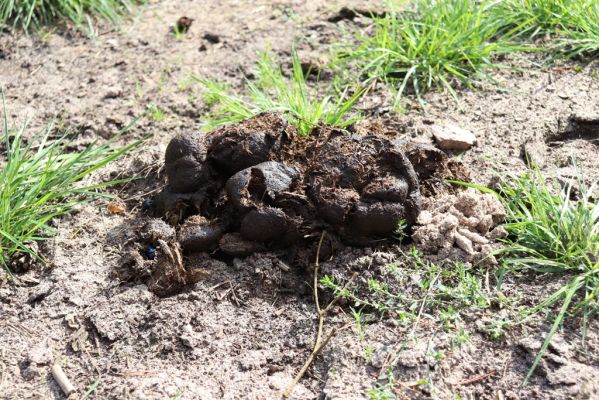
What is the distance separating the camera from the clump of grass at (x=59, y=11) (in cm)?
494

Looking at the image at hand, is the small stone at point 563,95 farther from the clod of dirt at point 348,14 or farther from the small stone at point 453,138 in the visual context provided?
the clod of dirt at point 348,14

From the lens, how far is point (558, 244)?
2883 millimetres

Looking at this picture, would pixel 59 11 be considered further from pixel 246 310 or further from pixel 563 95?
pixel 563 95

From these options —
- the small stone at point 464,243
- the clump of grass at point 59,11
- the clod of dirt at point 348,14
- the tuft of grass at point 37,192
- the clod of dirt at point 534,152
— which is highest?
the clump of grass at point 59,11

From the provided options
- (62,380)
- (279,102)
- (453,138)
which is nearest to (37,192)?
(62,380)

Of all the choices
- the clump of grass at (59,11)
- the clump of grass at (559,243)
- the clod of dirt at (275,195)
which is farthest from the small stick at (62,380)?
the clump of grass at (59,11)

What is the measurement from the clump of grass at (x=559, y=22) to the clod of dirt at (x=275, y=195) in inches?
62.1

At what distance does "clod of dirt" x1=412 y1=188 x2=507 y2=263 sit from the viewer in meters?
3.00

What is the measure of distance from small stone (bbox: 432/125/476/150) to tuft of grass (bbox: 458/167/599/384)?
506 millimetres

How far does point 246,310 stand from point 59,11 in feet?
10.6

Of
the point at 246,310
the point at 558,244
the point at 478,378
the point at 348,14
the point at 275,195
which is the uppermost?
the point at 348,14

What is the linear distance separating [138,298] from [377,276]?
1075 millimetres

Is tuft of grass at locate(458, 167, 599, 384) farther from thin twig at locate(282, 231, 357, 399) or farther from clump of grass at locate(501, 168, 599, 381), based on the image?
thin twig at locate(282, 231, 357, 399)

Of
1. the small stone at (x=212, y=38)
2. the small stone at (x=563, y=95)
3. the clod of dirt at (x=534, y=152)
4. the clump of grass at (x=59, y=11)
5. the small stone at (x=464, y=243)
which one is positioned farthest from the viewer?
the clump of grass at (x=59, y=11)
